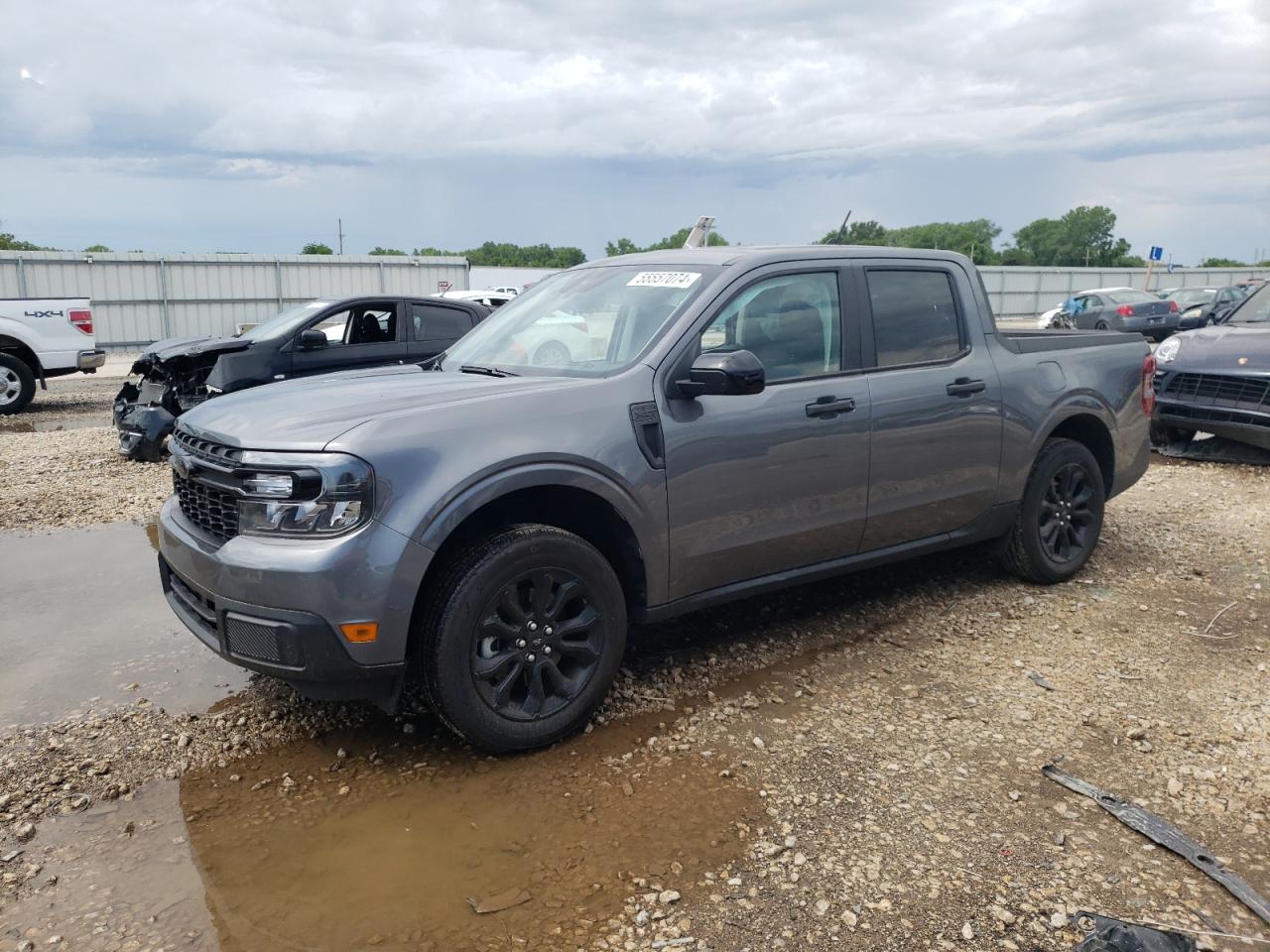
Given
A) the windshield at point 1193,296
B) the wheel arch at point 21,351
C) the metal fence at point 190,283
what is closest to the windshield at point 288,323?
the wheel arch at point 21,351

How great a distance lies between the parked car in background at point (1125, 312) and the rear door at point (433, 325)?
20327 mm

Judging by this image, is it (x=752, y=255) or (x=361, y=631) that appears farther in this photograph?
(x=752, y=255)

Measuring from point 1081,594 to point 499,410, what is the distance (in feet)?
12.1

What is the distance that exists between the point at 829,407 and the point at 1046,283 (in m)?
44.3

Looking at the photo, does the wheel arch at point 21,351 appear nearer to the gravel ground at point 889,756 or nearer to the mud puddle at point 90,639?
the mud puddle at point 90,639

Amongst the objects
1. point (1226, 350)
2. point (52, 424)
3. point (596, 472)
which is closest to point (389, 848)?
point (596, 472)

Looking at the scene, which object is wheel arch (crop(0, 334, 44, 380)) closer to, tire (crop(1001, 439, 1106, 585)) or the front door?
the front door

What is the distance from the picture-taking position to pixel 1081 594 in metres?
5.59

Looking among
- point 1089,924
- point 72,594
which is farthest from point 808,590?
point 72,594

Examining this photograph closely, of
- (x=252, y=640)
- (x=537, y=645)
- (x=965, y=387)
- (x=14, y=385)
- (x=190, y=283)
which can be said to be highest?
(x=190, y=283)

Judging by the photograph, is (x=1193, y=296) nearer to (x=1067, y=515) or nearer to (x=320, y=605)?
(x=1067, y=515)

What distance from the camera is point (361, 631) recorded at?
324cm

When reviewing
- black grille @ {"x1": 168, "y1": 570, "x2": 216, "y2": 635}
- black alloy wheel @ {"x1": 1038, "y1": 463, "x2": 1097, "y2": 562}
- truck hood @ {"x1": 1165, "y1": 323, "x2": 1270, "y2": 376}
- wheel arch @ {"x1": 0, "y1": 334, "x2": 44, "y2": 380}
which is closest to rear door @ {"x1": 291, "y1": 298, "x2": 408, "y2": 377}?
black grille @ {"x1": 168, "y1": 570, "x2": 216, "y2": 635}

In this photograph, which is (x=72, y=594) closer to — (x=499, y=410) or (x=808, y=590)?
(x=499, y=410)
